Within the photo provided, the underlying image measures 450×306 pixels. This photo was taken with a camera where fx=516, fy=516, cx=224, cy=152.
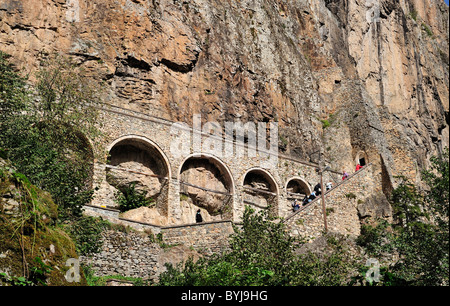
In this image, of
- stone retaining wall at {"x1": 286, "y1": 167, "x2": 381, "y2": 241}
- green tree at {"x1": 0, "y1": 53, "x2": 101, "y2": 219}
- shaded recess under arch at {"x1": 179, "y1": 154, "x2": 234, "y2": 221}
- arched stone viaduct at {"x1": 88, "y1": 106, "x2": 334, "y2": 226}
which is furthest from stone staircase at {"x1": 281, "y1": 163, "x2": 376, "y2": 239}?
green tree at {"x1": 0, "y1": 53, "x2": 101, "y2": 219}

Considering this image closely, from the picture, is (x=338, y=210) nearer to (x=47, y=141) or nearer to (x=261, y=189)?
(x=261, y=189)

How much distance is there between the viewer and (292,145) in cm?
3170

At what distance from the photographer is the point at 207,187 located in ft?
83.6

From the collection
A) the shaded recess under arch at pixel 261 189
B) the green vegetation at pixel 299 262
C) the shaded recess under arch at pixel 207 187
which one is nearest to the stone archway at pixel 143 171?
the shaded recess under arch at pixel 207 187

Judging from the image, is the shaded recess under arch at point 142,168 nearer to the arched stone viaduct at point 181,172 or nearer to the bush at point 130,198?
the arched stone viaduct at point 181,172

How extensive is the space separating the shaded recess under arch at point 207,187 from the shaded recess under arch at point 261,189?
1.44m

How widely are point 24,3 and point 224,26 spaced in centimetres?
1202

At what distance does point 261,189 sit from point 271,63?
10005mm

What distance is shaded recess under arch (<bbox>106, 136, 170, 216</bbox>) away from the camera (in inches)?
901

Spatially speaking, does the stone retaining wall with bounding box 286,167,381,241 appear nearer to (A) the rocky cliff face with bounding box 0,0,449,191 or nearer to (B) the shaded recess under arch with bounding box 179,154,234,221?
(A) the rocky cliff face with bounding box 0,0,449,191

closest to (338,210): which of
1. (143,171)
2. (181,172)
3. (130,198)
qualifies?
(181,172)

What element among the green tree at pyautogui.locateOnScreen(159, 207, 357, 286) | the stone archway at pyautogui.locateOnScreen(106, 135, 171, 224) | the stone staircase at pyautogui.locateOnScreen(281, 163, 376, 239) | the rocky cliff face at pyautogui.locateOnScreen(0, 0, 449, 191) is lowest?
the green tree at pyautogui.locateOnScreen(159, 207, 357, 286)

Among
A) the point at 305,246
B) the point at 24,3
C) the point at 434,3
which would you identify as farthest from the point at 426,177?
the point at 434,3

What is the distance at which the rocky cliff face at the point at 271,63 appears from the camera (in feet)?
83.0
